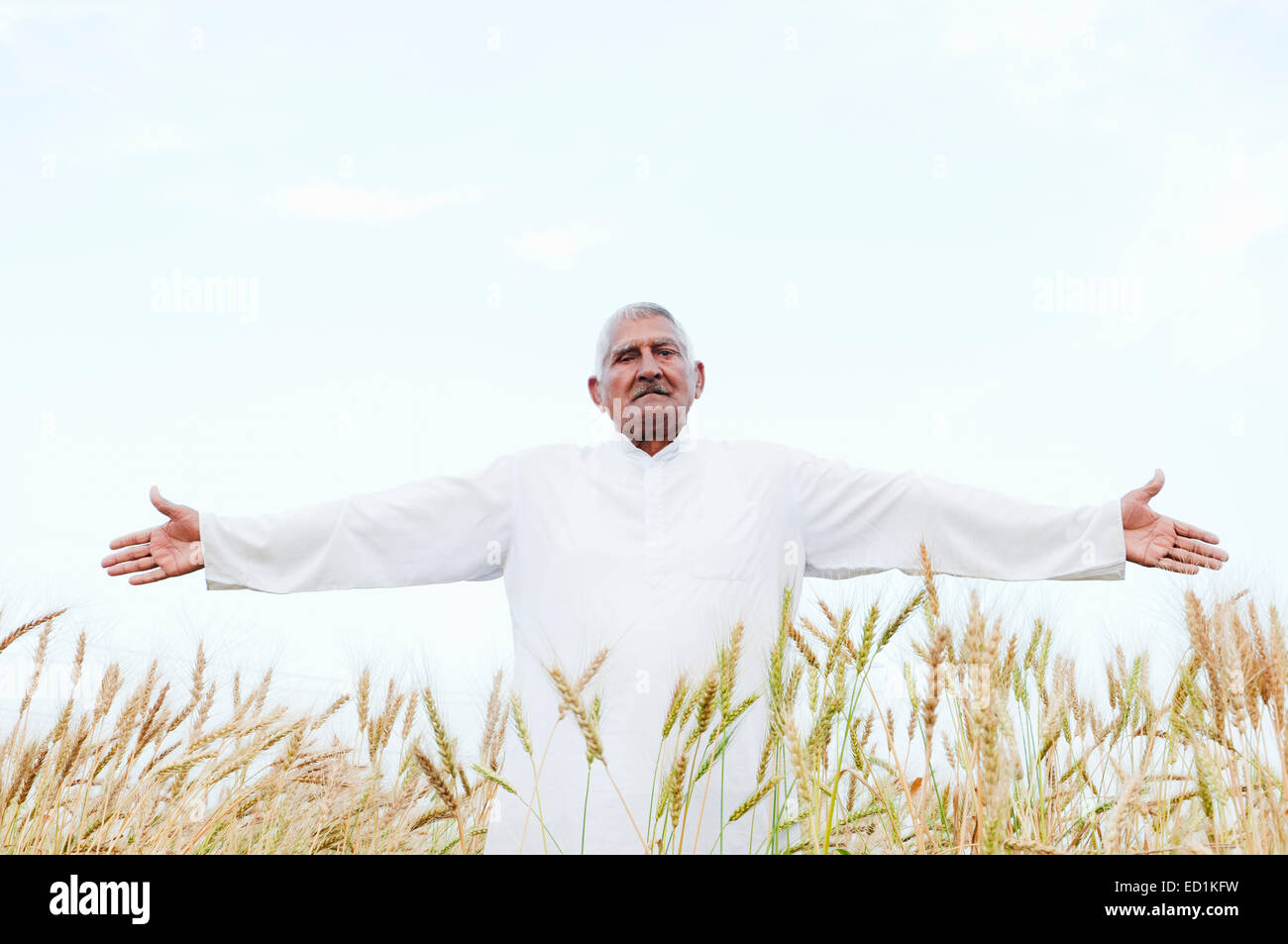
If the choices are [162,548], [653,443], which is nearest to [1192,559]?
[653,443]

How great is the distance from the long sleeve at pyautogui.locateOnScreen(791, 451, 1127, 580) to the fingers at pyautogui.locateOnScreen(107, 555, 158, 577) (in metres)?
1.90

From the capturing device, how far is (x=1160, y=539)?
2.83 meters

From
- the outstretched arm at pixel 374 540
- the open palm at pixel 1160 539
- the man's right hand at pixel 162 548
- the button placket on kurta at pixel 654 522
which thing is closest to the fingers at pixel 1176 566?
the open palm at pixel 1160 539

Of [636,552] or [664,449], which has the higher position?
[664,449]

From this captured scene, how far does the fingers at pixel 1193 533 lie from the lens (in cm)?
278

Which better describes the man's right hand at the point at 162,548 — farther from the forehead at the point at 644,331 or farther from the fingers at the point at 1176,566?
the fingers at the point at 1176,566

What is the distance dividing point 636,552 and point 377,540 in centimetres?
80

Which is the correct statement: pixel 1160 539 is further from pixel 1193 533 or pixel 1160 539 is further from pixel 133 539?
pixel 133 539

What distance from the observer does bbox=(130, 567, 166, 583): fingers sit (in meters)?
2.89

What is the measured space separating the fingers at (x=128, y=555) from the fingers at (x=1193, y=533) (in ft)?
9.36

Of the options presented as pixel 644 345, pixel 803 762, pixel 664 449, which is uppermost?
pixel 644 345
